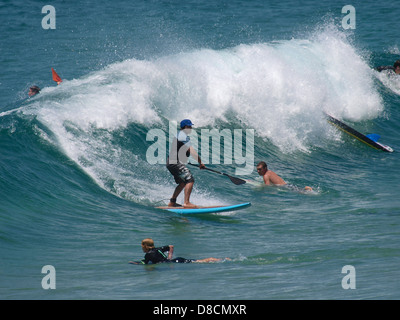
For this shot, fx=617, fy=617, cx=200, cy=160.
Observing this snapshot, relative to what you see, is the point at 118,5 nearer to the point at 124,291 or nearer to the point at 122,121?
the point at 122,121

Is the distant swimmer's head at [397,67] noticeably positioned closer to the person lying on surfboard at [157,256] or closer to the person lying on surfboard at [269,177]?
the person lying on surfboard at [269,177]

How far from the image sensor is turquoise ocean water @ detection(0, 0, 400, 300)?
7729 mm

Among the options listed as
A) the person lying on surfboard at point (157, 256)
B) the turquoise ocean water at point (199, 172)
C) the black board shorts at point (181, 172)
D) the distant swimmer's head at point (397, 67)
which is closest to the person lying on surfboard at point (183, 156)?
the black board shorts at point (181, 172)

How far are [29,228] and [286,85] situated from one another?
996 centimetres

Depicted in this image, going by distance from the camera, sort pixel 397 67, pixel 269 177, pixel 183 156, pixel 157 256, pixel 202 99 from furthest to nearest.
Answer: pixel 397 67 < pixel 202 99 < pixel 269 177 < pixel 183 156 < pixel 157 256

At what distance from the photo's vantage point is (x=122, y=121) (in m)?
14.0

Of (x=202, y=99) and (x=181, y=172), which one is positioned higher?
(x=202, y=99)

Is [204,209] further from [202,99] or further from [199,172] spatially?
[202,99]

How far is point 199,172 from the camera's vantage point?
43.4 feet

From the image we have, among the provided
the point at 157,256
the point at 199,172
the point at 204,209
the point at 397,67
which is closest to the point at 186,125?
the point at 204,209

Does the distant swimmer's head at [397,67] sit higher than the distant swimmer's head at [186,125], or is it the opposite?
the distant swimmer's head at [397,67]

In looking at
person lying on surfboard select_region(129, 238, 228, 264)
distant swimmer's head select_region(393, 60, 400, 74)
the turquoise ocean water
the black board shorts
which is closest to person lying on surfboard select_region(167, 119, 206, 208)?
the black board shorts

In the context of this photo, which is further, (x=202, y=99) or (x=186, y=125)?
(x=202, y=99)

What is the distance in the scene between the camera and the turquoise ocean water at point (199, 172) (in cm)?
773
